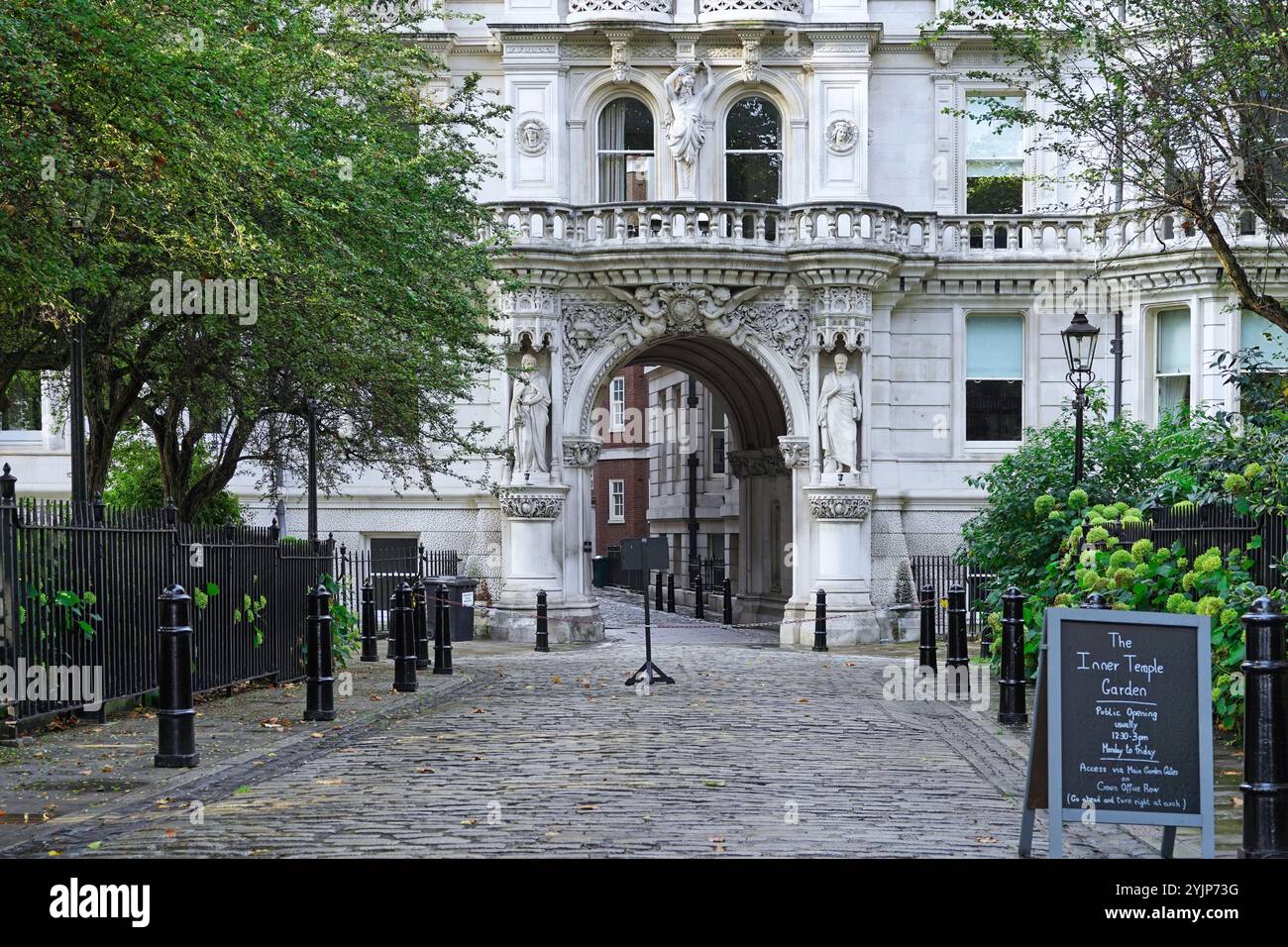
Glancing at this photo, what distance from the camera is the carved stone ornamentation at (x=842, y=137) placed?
3098cm

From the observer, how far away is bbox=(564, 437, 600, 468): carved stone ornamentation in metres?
31.1

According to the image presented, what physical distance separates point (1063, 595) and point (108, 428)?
11.8 m

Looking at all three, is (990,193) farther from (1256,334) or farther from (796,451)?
(796,451)

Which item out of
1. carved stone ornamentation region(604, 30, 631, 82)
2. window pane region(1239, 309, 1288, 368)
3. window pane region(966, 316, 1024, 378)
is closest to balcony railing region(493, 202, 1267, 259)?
window pane region(1239, 309, 1288, 368)

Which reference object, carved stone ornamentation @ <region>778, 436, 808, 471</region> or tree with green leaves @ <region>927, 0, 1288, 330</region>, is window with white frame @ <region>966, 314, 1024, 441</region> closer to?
carved stone ornamentation @ <region>778, 436, 808, 471</region>

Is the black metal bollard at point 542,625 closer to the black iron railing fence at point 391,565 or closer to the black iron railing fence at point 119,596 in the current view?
the black iron railing fence at point 391,565

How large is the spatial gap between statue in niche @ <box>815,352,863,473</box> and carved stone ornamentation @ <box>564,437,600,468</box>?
4318mm

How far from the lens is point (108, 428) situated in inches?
818

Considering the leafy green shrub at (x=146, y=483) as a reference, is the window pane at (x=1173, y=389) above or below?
above

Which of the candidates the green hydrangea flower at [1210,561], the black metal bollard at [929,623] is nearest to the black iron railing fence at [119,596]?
the black metal bollard at [929,623]

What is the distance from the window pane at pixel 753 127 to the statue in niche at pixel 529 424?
19.7 ft

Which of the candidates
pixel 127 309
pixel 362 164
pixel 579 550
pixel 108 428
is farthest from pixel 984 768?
pixel 579 550
